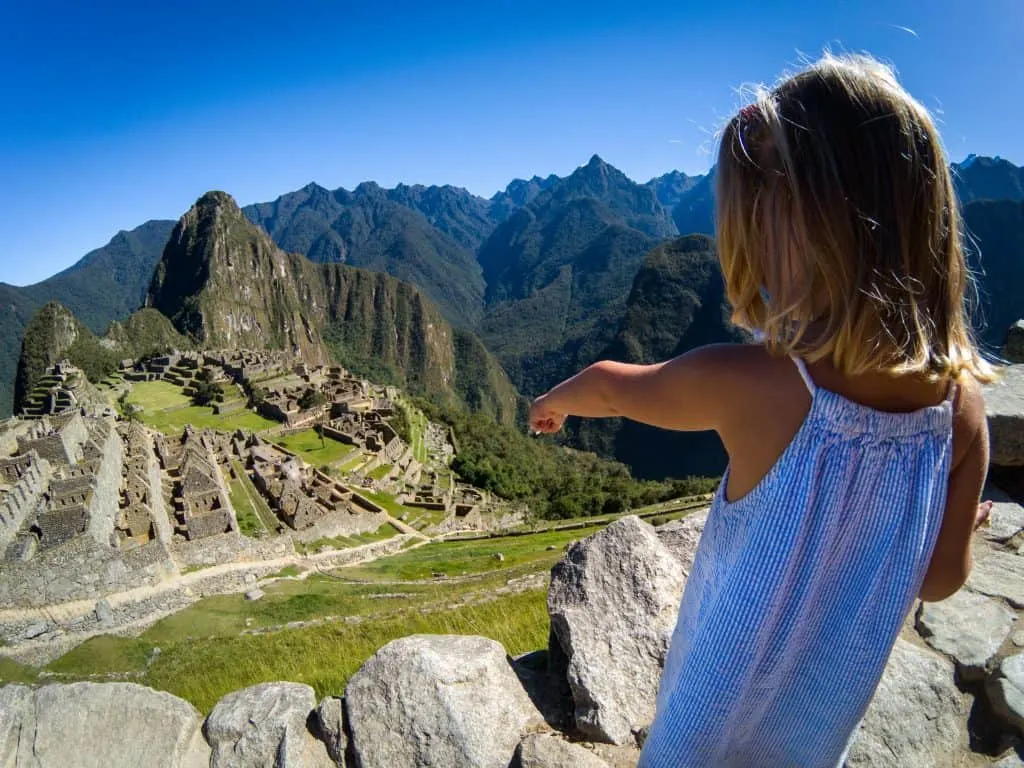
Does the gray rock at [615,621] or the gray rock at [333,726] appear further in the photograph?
the gray rock at [615,621]

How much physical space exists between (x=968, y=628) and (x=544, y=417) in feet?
10.4

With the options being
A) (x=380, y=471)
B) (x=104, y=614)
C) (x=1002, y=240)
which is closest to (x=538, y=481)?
(x=380, y=471)

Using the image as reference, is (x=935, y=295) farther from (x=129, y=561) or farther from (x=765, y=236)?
(x=129, y=561)

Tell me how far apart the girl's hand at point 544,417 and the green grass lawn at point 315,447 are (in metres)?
40.8

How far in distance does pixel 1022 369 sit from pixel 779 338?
573cm

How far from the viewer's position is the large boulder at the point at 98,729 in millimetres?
3264

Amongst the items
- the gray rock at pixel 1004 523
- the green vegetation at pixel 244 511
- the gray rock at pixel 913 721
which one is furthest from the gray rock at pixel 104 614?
the gray rock at pixel 1004 523

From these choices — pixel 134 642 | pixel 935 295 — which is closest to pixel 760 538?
pixel 935 295

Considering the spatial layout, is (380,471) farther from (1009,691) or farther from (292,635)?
(1009,691)

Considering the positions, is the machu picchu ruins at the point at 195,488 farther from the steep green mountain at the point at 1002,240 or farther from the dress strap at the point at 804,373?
the steep green mountain at the point at 1002,240

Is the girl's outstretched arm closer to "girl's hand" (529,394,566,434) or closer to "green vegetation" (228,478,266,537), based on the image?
"girl's hand" (529,394,566,434)

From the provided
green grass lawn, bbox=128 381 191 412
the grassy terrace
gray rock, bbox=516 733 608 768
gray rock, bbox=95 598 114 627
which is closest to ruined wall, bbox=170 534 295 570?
gray rock, bbox=95 598 114 627

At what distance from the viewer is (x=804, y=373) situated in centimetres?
140

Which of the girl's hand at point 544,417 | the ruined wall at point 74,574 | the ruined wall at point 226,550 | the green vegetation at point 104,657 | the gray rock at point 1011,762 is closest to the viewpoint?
the girl's hand at point 544,417
